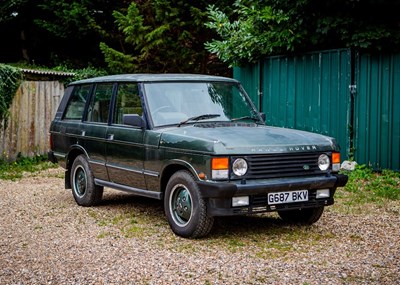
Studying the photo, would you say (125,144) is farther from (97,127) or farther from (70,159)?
(70,159)

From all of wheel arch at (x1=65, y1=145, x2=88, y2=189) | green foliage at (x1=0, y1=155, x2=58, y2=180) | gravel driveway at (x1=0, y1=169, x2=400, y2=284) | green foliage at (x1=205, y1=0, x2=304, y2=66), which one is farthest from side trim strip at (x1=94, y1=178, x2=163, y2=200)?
green foliage at (x1=205, y1=0, x2=304, y2=66)

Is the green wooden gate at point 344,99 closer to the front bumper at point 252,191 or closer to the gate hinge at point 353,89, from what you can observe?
the gate hinge at point 353,89

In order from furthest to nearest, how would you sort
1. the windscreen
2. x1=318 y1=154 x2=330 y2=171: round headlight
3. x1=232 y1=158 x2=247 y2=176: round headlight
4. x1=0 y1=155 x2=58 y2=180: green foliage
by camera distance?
1. x1=0 y1=155 x2=58 y2=180: green foliage
2. the windscreen
3. x1=318 y1=154 x2=330 y2=171: round headlight
4. x1=232 y1=158 x2=247 y2=176: round headlight

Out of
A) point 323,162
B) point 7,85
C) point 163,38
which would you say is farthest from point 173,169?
point 163,38

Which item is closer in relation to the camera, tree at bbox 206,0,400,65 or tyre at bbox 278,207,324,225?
tyre at bbox 278,207,324,225

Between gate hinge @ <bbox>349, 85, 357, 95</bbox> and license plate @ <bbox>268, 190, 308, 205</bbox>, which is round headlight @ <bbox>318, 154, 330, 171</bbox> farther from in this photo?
gate hinge @ <bbox>349, 85, 357, 95</bbox>

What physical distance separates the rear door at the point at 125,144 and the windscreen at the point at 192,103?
0.26m

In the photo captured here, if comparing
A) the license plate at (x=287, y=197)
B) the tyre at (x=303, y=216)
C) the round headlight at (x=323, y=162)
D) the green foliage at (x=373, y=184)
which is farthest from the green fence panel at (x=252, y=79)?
the license plate at (x=287, y=197)

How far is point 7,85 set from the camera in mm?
15008

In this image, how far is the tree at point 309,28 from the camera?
1167cm

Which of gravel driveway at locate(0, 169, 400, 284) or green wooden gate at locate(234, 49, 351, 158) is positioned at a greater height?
green wooden gate at locate(234, 49, 351, 158)

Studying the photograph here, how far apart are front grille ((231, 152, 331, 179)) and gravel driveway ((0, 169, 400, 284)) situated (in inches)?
29.7

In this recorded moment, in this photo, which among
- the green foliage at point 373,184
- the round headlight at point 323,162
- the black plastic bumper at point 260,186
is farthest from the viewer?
the green foliage at point 373,184

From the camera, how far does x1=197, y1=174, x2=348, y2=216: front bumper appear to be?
6.74m
